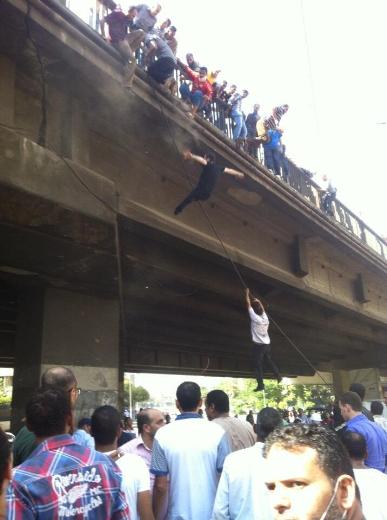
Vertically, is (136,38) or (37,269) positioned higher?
(136,38)

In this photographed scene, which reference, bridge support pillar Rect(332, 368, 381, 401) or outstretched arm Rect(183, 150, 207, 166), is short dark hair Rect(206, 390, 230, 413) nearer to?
outstretched arm Rect(183, 150, 207, 166)

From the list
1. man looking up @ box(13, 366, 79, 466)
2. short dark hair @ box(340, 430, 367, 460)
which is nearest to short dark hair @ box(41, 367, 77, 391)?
man looking up @ box(13, 366, 79, 466)

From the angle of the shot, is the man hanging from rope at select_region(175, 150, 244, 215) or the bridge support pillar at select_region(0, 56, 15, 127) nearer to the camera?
the bridge support pillar at select_region(0, 56, 15, 127)

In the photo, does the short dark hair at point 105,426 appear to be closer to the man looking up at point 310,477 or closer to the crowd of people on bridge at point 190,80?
the man looking up at point 310,477

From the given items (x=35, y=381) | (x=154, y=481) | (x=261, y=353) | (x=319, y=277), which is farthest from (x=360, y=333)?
(x=154, y=481)

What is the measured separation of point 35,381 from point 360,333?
13.5 meters

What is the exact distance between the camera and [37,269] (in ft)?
20.2

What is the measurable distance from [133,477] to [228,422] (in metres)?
1.48

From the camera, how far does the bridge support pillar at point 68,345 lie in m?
6.52

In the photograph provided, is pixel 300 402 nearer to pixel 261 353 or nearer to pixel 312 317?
pixel 312 317

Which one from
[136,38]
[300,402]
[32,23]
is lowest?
[300,402]

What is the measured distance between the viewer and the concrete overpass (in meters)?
5.05

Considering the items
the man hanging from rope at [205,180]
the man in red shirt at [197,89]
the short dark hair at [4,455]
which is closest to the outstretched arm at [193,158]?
the man hanging from rope at [205,180]

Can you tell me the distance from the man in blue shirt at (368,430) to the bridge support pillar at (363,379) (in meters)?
19.9
